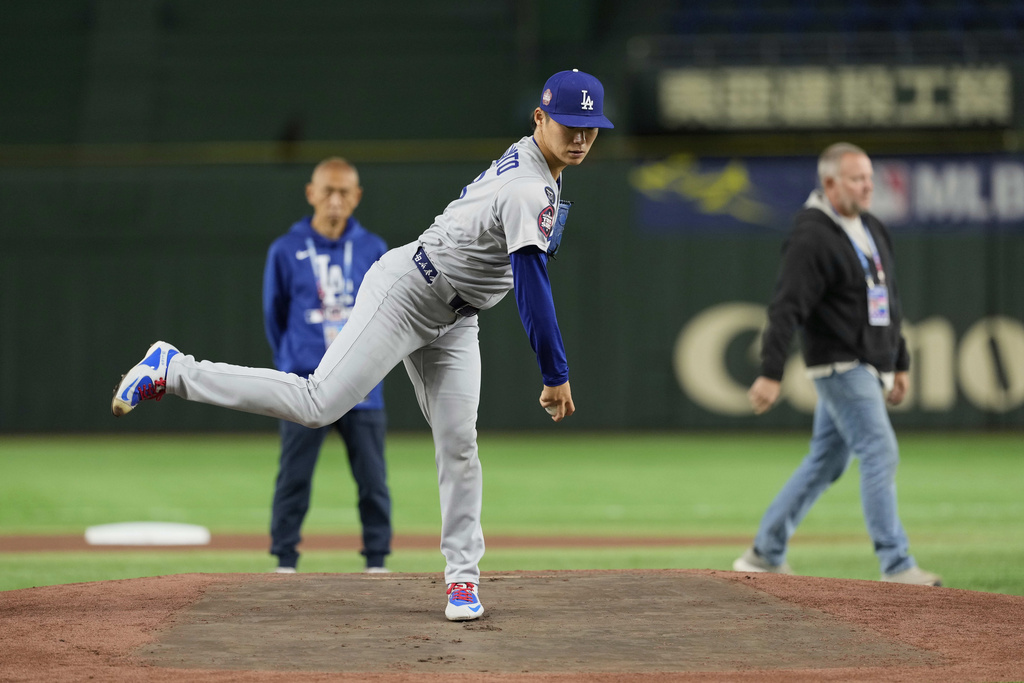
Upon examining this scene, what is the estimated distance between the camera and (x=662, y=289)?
54.6 feet

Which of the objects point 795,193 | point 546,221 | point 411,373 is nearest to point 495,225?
point 546,221

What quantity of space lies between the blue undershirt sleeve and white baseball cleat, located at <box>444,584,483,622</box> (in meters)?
0.96

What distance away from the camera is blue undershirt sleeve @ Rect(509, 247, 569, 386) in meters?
4.42

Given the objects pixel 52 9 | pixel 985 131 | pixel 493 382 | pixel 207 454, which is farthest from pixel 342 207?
pixel 52 9

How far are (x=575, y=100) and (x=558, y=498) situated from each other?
6.47m

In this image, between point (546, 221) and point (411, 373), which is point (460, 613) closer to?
point (411, 373)

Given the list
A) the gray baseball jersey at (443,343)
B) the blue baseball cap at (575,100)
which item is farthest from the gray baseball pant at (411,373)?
the blue baseball cap at (575,100)

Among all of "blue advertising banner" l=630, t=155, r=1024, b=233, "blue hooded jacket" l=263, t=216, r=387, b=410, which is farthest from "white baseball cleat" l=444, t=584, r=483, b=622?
"blue advertising banner" l=630, t=155, r=1024, b=233

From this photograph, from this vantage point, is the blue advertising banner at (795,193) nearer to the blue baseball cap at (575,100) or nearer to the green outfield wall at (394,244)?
the green outfield wall at (394,244)

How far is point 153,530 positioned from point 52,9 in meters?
16.3

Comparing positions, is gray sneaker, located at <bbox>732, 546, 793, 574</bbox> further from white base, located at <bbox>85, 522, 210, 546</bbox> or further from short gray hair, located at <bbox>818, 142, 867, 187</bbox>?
white base, located at <bbox>85, 522, 210, 546</bbox>

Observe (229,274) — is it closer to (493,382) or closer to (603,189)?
(493,382)

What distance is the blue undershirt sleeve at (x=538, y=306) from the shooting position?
14.5 feet

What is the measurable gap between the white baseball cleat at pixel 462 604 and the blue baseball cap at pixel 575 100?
182 centimetres
